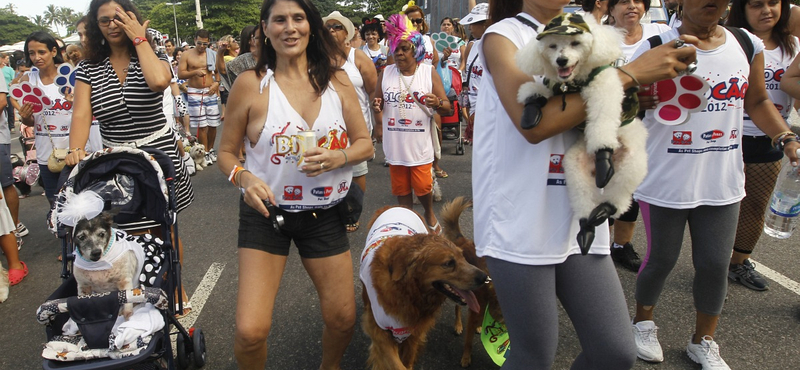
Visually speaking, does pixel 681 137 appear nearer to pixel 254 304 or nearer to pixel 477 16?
pixel 254 304

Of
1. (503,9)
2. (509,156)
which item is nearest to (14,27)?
(503,9)

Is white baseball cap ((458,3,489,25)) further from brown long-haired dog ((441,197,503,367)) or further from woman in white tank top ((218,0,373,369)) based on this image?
woman in white tank top ((218,0,373,369))

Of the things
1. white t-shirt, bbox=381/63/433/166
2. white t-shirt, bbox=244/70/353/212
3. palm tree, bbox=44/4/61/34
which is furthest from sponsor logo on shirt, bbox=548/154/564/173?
palm tree, bbox=44/4/61/34

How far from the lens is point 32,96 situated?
4.79 metres

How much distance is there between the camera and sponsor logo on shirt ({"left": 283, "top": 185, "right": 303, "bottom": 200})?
235 cm

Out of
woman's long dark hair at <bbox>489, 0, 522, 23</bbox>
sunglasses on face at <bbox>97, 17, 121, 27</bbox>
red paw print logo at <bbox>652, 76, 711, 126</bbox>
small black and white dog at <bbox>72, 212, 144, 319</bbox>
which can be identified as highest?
sunglasses on face at <bbox>97, 17, 121, 27</bbox>

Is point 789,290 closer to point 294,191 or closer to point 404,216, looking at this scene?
point 404,216

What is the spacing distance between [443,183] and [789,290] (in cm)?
426

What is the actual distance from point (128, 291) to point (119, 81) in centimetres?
154

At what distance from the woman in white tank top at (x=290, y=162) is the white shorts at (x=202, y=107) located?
7455 millimetres

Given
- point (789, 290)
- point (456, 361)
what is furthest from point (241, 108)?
point (789, 290)

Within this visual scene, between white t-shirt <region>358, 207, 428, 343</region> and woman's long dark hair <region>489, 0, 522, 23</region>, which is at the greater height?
woman's long dark hair <region>489, 0, 522, 23</region>

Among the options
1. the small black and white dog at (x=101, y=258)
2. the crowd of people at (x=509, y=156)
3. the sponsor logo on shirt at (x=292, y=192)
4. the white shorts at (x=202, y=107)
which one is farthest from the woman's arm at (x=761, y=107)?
the white shorts at (x=202, y=107)

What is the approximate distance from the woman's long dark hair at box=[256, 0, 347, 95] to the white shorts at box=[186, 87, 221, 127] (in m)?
7.44
